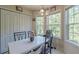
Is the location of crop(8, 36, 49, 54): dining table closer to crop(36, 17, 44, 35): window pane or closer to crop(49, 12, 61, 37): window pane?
crop(36, 17, 44, 35): window pane

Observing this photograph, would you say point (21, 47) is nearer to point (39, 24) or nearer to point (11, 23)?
point (11, 23)

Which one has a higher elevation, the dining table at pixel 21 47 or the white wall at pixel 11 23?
the white wall at pixel 11 23

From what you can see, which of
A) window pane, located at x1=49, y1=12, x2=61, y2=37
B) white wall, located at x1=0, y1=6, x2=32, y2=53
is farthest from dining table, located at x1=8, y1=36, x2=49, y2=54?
window pane, located at x1=49, y1=12, x2=61, y2=37

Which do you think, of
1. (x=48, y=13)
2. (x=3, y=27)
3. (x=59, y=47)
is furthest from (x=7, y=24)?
(x=59, y=47)

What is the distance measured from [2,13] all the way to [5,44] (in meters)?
1.11

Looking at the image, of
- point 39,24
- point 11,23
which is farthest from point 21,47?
point 39,24

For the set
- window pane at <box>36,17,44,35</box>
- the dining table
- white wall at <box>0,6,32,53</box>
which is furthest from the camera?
window pane at <box>36,17,44,35</box>

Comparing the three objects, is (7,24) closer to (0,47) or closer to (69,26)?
(0,47)

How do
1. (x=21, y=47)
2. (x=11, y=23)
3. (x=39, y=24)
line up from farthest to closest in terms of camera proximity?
1. (x=39, y=24)
2. (x=11, y=23)
3. (x=21, y=47)

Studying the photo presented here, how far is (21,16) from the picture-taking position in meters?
4.90

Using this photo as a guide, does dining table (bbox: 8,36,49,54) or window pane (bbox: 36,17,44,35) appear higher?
window pane (bbox: 36,17,44,35)

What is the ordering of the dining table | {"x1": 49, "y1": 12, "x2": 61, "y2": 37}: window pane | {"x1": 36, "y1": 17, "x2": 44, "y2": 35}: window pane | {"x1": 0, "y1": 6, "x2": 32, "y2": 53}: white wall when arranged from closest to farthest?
1. the dining table
2. {"x1": 0, "y1": 6, "x2": 32, "y2": 53}: white wall
3. {"x1": 49, "y1": 12, "x2": 61, "y2": 37}: window pane
4. {"x1": 36, "y1": 17, "x2": 44, "y2": 35}: window pane

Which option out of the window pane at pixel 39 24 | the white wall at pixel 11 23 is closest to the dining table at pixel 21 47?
the white wall at pixel 11 23

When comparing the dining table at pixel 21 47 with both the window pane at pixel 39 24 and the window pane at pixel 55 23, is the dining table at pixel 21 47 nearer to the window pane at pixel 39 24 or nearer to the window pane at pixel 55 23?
the window pane at pixel 39 24
